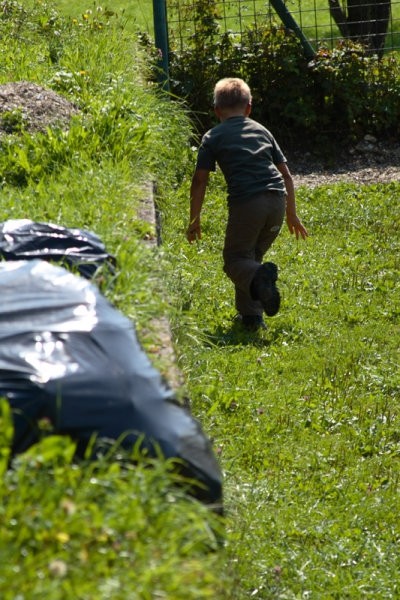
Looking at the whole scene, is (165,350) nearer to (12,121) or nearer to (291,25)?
(12,121)

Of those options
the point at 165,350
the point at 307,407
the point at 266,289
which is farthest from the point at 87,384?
the point at 266,289

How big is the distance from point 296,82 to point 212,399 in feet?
21.3

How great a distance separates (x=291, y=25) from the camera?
12.0 m

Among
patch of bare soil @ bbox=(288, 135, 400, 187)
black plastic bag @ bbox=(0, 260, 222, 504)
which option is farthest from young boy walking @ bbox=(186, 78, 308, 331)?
black plastic bag @ bbox=(0, 260, 222, 504)

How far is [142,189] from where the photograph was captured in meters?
6.46

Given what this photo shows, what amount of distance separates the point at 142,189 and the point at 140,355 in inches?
128

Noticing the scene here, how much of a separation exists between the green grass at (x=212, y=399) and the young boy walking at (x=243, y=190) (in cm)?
26

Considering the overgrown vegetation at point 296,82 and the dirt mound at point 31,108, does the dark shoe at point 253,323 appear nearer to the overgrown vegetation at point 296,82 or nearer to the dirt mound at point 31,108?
the dirt mound at point 31,108

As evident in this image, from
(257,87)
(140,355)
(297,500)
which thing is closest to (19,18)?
(257,87)

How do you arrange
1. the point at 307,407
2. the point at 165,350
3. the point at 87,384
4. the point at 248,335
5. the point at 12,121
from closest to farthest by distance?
the point at 87,384 → the point at 165,350 → the point at 307,407 → the point at 12,121 → the point at 248,335

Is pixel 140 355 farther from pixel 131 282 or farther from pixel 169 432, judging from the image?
pixel 131 282

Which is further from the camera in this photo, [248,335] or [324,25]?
[324,25]

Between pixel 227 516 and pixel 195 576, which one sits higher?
pixel 195 576

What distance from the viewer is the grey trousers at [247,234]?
7332 millimetres
